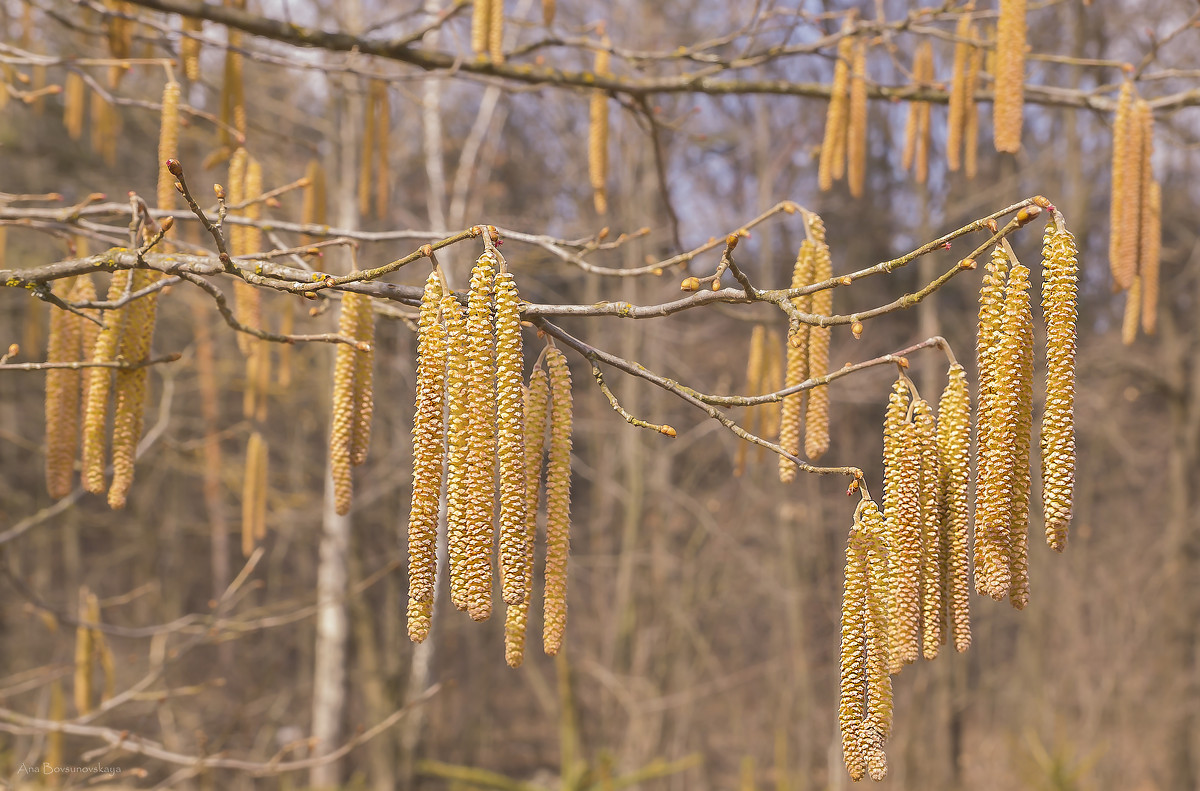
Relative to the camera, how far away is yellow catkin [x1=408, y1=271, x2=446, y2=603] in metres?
1.38

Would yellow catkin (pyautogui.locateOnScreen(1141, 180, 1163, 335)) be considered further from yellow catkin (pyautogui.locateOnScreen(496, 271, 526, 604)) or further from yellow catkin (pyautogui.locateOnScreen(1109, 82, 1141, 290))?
yellow catkin (pyautogui.locateOnScreen(496, 271, 526, 604))

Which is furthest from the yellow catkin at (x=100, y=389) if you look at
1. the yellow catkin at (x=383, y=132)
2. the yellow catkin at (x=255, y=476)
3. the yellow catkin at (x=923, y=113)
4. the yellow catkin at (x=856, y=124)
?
the yellow catkin at (x=923, y=113)

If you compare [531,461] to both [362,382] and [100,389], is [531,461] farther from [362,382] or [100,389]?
[100,389]

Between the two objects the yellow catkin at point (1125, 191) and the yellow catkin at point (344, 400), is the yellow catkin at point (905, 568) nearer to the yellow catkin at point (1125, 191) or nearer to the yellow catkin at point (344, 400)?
the yellow catkin at point (344, 400)

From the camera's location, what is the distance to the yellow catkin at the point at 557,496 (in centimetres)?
166

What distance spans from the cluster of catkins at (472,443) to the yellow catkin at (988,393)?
0.70m

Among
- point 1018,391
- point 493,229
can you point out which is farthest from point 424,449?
point 1018,391

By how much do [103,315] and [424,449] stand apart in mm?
1197

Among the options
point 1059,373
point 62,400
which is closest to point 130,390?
point 62,400

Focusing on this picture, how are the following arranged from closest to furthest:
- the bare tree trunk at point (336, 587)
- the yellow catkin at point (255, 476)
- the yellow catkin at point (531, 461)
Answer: the yellow catkin at point (531, 461), the yellow catkin at point (255, 476), the bare tree trunk at point (336, 587)

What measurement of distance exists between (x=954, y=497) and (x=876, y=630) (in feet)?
0.84

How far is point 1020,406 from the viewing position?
1416 mm

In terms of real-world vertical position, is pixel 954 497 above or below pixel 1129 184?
below

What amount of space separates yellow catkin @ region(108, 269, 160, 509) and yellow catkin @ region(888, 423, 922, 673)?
159cm
